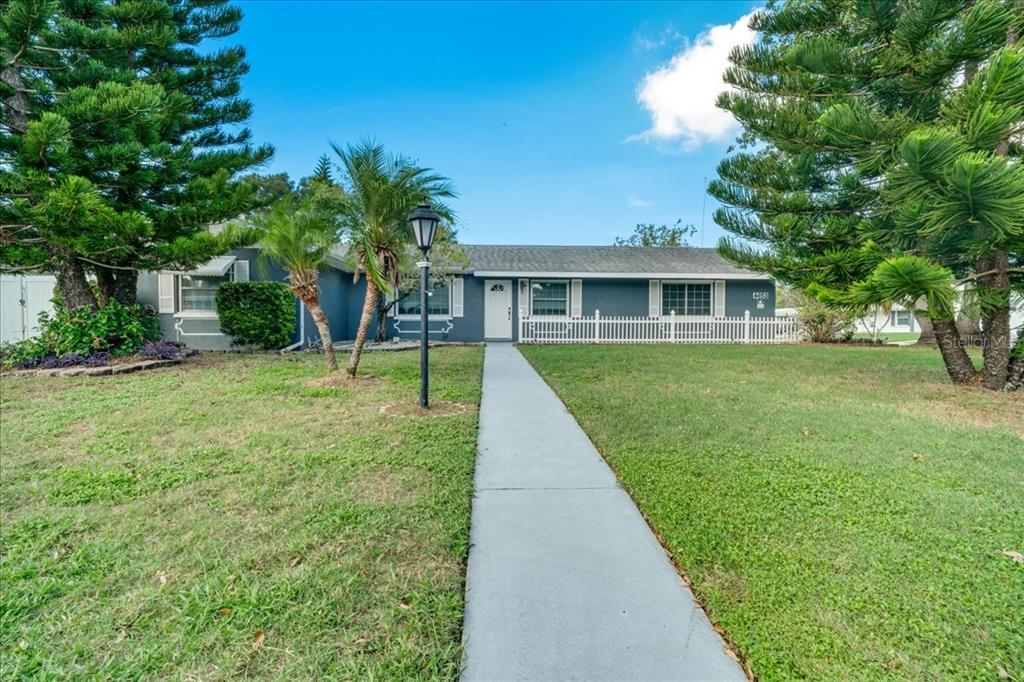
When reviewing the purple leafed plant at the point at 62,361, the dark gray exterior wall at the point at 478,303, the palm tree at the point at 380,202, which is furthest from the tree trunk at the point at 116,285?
the palm tree at the point at 380,202

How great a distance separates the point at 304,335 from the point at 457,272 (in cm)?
495

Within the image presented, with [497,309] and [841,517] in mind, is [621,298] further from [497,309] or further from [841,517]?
[841,517]

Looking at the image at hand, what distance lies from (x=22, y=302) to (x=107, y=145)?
7051mm

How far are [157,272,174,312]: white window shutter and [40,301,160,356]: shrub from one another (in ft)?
7.83

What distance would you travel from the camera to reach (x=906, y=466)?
3.77m

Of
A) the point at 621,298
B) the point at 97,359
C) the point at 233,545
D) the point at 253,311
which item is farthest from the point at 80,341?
the point at 621,298

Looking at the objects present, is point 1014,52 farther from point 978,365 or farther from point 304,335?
point 304,335

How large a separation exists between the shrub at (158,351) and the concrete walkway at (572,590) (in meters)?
8.72

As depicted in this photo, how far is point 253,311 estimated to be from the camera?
11.7 m

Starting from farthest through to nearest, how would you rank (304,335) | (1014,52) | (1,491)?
1. (304,335)
2. (1014,52)
3. (1,491)

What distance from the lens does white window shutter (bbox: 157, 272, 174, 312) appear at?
12016 mm

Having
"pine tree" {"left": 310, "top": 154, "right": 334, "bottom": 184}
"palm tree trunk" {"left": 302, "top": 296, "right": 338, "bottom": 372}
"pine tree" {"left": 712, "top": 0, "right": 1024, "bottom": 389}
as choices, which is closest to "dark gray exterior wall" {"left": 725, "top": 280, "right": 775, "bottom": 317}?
"pine tree" {"left": 712, "top": 0, "right": 1024, "bottom": 389}

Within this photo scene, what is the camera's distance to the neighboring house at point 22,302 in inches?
468

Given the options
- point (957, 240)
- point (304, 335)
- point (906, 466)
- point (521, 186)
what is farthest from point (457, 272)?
point (906, 466)
